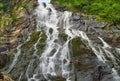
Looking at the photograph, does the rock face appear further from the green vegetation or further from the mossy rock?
the green vegetation

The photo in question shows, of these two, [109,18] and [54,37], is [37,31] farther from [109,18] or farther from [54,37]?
[109,18]

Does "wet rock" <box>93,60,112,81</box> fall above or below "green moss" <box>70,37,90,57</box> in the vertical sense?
below

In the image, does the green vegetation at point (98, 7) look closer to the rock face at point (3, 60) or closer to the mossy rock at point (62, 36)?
the mossy rock at point (62, 36)

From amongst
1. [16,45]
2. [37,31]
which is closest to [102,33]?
[37,31]

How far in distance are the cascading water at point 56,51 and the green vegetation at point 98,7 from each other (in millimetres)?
2883

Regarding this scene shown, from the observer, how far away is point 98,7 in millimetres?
37188

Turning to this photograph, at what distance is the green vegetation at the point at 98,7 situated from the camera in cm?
3417

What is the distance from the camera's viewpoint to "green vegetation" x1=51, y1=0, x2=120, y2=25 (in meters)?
34.2

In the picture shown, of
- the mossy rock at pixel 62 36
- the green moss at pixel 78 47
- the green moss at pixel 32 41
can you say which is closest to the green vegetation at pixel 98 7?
the mossy rock at pixel 62 36

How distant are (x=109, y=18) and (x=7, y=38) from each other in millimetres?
11751

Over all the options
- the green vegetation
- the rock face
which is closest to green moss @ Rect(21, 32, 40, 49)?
the rock face

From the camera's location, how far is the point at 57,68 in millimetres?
24875

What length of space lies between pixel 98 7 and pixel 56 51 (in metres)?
12.1

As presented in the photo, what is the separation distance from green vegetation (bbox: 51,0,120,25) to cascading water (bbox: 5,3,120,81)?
2883 mm
